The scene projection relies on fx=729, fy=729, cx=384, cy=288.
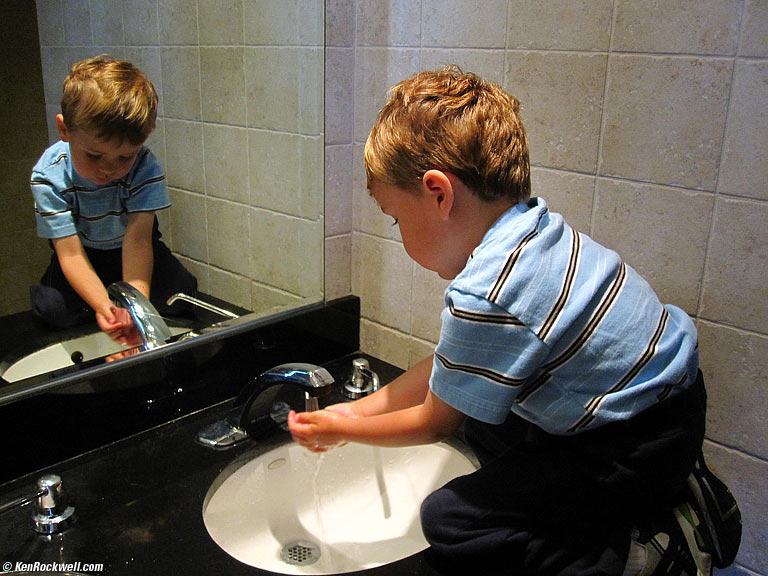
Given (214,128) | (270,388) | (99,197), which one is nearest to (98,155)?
(99,197)

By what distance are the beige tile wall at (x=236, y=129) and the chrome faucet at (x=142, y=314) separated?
0.10 m

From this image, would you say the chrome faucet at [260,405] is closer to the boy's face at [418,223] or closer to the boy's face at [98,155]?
the boy's face at [418,223]

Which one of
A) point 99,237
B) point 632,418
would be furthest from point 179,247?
point 632,418

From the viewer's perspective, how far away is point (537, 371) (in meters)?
0.76

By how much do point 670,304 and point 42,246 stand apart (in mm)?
813

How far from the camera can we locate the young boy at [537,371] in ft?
2.42

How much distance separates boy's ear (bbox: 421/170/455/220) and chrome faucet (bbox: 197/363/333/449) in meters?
0.31

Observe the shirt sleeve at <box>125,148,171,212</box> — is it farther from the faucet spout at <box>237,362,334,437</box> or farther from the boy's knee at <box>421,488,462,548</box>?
the boy's knee at <box>421,488,462,548</box>

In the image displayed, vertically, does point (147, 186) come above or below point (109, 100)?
below

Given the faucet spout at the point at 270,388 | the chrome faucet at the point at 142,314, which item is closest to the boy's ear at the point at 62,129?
the chrome faucet at the point at 142,314

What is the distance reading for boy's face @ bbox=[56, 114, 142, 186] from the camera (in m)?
0.94

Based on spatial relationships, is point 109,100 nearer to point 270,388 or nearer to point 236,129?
point 236,129

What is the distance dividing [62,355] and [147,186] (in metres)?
0.26

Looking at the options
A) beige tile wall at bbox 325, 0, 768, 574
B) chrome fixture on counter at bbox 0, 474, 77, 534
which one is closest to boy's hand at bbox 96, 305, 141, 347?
chrome fixture on counter at bbox 0, 474, 77, 534
